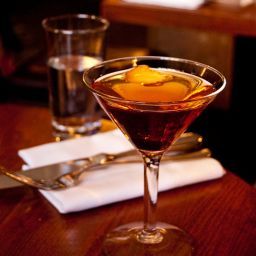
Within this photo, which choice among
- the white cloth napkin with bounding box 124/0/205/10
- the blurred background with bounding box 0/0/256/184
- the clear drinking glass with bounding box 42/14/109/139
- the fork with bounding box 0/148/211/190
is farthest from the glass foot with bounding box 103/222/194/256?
the white cloth napkin with bounding box 124/0/205/10

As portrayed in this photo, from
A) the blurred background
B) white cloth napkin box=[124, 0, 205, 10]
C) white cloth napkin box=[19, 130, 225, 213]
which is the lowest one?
the blurred background

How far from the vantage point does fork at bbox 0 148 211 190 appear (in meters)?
0.83

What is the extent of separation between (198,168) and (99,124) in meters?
Result: 0.28

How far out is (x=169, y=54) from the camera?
263 cm

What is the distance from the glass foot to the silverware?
0.12 meters

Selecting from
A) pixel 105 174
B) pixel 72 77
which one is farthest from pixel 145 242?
pixel 72 77

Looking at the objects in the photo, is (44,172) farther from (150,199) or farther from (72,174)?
(150,199)

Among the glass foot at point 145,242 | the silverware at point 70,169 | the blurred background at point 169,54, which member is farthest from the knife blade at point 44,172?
the blurred background at point 169,54

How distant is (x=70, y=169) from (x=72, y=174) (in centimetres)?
2

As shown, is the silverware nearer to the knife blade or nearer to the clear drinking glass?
the knife blade

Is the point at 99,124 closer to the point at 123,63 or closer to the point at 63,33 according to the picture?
the point at 63,33

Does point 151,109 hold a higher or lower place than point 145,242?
higher

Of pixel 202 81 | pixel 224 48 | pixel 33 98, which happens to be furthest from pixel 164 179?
pixel 224 48

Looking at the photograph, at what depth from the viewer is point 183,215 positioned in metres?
0.81
